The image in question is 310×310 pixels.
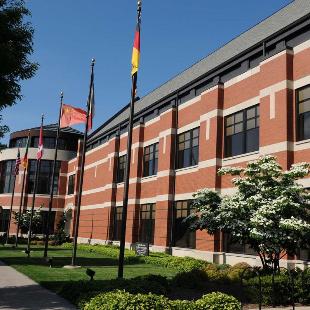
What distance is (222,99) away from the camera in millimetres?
29734

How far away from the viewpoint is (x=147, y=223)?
38.2 meters

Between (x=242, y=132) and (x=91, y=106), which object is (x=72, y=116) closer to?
(x=91, y=106)

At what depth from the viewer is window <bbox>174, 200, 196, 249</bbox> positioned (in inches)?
1222

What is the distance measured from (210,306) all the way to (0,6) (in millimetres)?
11677

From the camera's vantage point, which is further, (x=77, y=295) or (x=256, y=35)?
(x=256, y=35)

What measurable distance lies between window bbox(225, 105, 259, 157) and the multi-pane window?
46.4 meters

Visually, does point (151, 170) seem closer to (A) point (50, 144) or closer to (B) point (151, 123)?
(B) point (151, 123)

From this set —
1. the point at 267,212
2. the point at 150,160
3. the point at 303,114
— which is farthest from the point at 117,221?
the point at 267,212

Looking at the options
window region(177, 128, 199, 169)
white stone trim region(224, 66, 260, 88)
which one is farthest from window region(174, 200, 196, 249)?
white stone trim region(224, 66, 260, 88)

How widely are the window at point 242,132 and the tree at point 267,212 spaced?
842cm

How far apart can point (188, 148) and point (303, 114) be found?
38.3ft

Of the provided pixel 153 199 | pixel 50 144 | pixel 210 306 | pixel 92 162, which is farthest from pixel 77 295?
pixel 50 144

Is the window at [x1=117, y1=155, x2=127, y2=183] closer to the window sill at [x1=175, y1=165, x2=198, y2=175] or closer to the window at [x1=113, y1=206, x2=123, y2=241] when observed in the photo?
the window at [x1=113, y1=206, x2=123, y2=241]

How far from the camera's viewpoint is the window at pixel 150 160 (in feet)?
126
